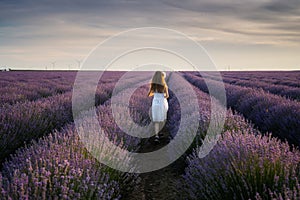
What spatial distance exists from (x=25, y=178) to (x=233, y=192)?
150 centimetres

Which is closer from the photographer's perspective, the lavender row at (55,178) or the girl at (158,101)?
the lavender row at (55,178)

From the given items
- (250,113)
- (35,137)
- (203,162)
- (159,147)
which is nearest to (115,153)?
(203,162)

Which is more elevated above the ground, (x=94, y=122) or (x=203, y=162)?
(x=94, y=122)

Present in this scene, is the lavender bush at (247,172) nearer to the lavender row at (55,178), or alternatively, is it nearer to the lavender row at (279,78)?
the lavender row at (55,178)

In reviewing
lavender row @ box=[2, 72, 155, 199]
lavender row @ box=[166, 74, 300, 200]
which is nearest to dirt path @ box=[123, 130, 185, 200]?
lavender row @ box=[2, 72, 155, 199]

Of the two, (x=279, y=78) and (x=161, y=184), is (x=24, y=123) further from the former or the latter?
(x=279, y=78)

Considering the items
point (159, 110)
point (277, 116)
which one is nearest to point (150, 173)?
point (159, 110)

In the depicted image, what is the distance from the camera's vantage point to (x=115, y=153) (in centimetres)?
339

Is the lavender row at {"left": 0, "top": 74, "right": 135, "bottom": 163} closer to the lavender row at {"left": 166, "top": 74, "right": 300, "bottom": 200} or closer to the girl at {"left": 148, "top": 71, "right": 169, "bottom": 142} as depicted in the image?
the girl at {"left": 148, "top": 71, "right": 169, "bottom": 142}

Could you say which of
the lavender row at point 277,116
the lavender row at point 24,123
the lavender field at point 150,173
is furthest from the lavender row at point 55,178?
the lavender row at point 277,116

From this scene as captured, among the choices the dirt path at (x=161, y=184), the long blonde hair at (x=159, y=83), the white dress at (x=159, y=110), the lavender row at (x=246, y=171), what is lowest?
the dirt path at (x=161, y=184)

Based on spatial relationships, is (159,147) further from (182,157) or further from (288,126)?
(288,126)

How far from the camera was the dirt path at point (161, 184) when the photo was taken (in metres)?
3.68

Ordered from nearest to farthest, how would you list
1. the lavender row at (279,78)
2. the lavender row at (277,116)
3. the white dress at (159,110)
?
the lavender row at (277,116), the white dress at (159,110), the lavender row at (279,78)
